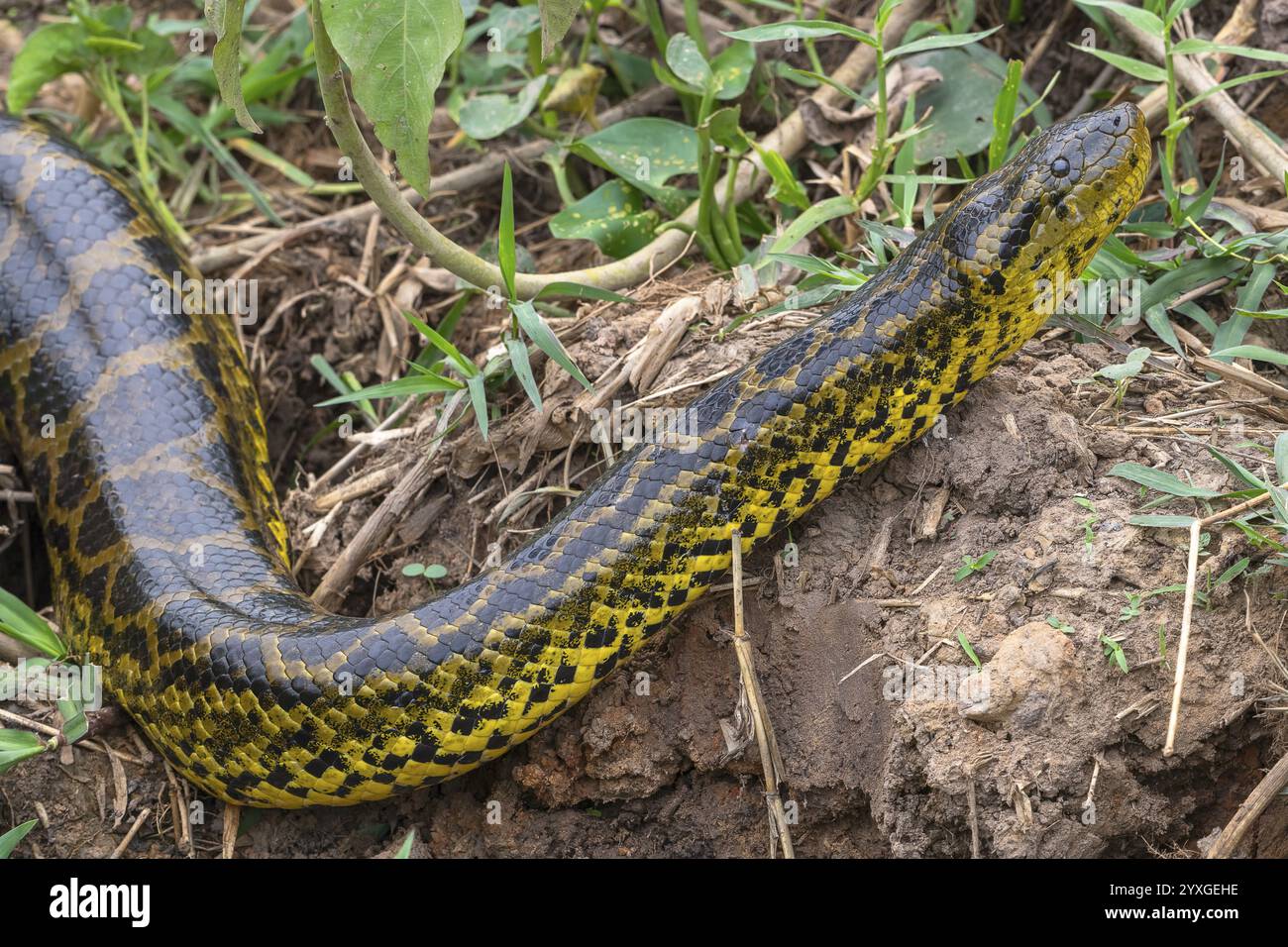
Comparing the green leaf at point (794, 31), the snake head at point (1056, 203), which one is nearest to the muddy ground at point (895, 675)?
the snake head at point (1056, 203)

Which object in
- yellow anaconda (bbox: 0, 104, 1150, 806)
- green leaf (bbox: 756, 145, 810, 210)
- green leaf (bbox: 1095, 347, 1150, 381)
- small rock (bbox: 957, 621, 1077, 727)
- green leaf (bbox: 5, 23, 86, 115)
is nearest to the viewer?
small rock (bbox: 957, 621, 1077, 727)

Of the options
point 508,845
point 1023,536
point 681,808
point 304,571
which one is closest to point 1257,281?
point 1023,536

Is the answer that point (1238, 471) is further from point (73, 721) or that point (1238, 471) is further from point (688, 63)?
point (73, 721)

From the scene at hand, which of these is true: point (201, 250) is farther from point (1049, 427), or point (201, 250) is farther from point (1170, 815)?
point (1170, 815)

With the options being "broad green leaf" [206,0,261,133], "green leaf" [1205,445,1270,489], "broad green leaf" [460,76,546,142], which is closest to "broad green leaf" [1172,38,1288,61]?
"green leaf" [1205,445,1270,489]

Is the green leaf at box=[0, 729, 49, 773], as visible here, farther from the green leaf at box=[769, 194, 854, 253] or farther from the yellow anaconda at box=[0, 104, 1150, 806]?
the green leaf at box=[769, 194, 854, 253]

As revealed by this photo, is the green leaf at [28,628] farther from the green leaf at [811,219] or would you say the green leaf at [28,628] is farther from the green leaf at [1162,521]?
the green leaf at [1162,521]
